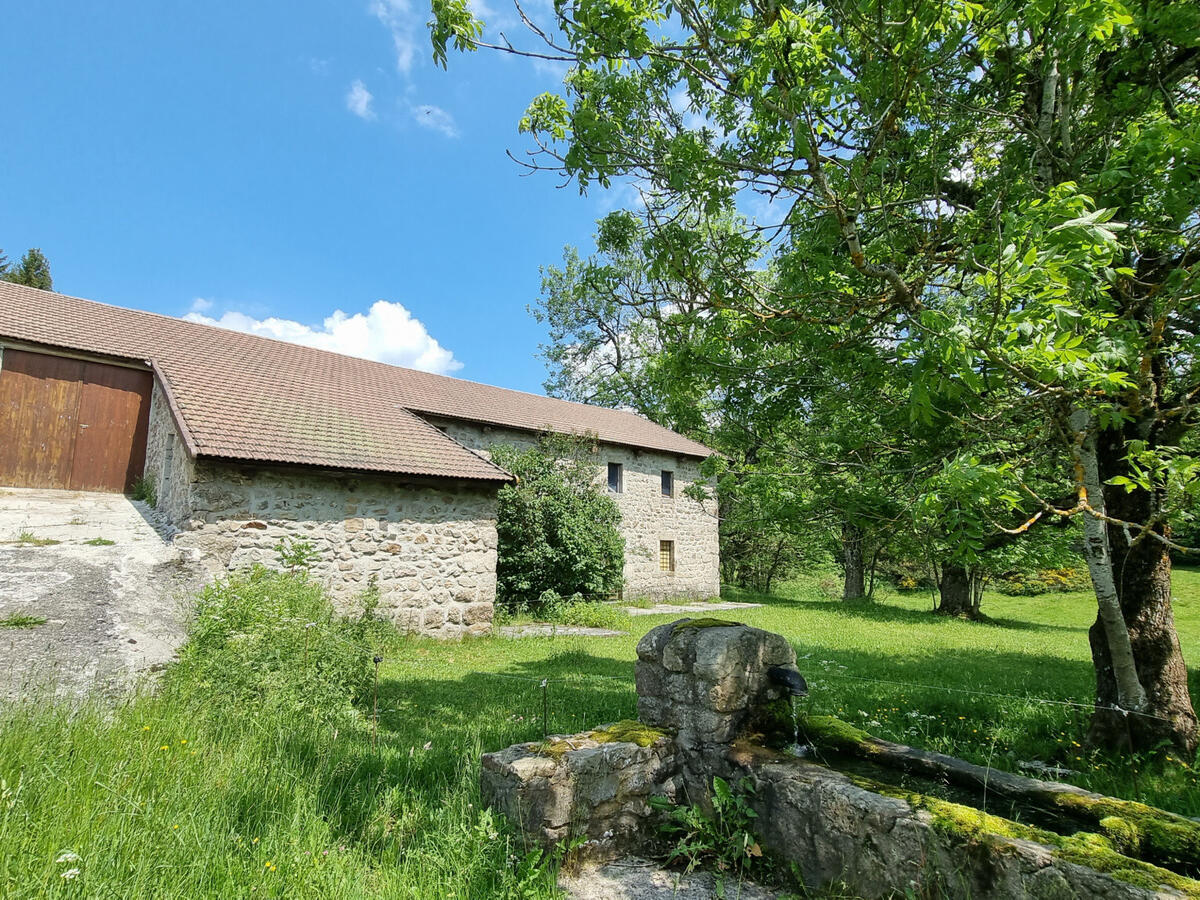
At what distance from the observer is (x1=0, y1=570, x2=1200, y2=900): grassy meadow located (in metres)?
2.62

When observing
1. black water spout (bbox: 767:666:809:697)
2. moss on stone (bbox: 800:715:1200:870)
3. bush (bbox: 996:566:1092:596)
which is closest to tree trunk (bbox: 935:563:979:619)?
bush (bbox: 996:566:1092:596)

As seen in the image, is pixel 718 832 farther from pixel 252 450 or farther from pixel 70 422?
pixel 70 422

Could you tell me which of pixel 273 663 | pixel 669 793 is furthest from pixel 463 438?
pixel 669 793

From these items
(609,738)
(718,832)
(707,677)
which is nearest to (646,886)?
(718,832)

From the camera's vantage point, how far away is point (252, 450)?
9508mm

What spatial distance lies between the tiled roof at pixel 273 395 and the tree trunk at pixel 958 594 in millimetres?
13455

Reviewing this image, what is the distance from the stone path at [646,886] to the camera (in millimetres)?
3123

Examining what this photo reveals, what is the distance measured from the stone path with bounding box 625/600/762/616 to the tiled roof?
5.68 m

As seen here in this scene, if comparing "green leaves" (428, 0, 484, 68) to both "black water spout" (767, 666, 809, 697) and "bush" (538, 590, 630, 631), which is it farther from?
"bush" (538, 590, 630, 631)

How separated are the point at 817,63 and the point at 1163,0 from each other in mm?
2251

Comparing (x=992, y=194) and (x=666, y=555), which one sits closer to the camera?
(x=992, y=194)

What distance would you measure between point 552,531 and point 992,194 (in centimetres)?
1176

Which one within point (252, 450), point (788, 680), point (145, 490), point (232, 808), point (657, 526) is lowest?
point (232, 808)

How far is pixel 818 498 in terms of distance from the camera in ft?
18.3
